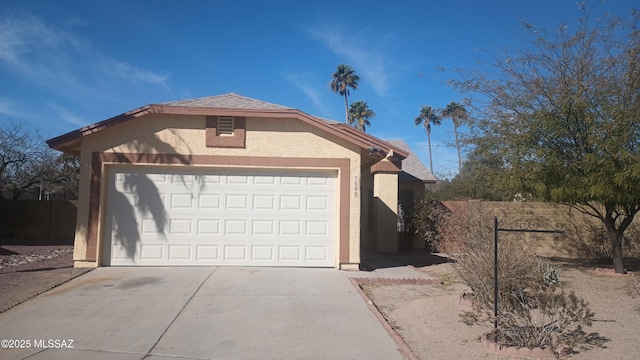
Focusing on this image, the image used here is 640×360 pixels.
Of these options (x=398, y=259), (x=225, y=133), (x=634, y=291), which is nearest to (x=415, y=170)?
(x=398, y=259)

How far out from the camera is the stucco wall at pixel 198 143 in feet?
37.2

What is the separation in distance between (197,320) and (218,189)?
4749mm

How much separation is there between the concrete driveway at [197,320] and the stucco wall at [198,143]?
71.8 inches

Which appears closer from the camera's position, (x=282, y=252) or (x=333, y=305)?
(x=333, y=305)

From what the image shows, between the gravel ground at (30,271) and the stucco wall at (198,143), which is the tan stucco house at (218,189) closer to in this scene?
the stucco wall at (198,143)

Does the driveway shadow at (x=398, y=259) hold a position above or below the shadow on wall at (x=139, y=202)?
below

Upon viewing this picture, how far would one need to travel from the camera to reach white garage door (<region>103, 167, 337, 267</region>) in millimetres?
11422

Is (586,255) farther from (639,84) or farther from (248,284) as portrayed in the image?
(248,284)

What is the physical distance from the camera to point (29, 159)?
862 inches

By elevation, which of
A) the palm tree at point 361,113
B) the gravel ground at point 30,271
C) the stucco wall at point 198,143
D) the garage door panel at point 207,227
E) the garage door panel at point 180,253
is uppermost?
the palm tree at point 361,113

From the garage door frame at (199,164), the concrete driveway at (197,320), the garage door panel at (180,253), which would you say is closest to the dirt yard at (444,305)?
the concrete driveway at (197,320)

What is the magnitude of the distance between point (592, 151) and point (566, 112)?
41.1 inches

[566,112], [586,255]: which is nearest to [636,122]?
[566,112]

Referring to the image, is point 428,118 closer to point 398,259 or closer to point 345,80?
point 345,80
